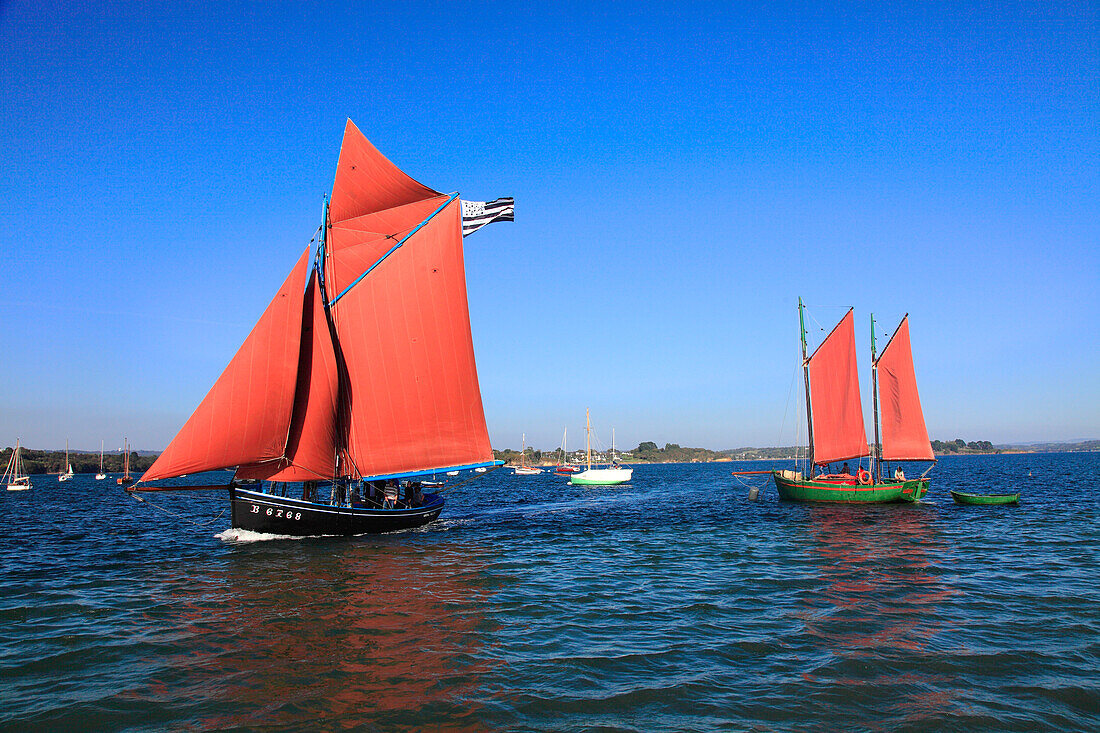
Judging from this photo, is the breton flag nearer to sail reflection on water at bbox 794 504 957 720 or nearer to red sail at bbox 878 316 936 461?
sail reflection on water at bbox 794 504 957 720

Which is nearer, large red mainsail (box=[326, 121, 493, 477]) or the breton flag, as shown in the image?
large red mainsail (box=[326, 121, 493, 477])

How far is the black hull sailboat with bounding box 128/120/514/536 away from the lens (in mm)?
23828

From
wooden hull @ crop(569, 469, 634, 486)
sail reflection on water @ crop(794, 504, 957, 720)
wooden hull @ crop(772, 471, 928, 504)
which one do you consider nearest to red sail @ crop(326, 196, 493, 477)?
sail reflection on water @ crop(794, 504, 957, 720)

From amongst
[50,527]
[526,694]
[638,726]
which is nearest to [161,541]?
[50,527]

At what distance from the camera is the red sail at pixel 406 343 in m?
27.0

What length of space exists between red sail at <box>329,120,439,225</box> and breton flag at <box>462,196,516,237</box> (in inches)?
106

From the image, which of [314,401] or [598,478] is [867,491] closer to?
[314,401]

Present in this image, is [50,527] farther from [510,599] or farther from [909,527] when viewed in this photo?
[909,527]

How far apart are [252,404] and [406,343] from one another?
6558 mm

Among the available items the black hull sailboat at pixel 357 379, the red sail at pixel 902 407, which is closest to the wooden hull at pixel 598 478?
the red sail at pixel 902 407

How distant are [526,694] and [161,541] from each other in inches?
971

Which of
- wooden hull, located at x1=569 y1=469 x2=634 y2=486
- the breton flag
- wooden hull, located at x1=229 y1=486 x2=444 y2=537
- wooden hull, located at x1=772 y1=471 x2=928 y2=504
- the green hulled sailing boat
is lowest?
wooden hull, located at x1=569 y1=469 x2=634 y2=486

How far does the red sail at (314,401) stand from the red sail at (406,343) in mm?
987

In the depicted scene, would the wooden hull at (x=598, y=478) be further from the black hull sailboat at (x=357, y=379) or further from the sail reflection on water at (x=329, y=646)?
the sail reflection on water at (x=329, y=646)
